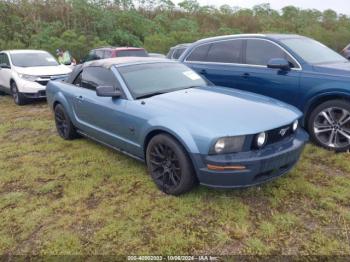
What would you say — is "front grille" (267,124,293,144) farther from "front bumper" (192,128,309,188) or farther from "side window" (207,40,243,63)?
"side window" (207,40,243,63)

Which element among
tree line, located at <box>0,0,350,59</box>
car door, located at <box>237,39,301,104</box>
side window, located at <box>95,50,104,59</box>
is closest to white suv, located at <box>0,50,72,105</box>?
side window, located at <box>95,50,104,59</box>

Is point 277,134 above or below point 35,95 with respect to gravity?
above

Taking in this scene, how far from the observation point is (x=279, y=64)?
5.27 meters

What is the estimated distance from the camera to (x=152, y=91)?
439 cm

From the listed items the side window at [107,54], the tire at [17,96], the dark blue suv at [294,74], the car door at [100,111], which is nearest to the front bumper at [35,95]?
the tire at [17,96]

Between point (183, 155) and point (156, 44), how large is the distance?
18232mm

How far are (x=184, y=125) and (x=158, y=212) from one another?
3.09ft

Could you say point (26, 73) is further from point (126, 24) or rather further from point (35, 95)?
point (126, 24)

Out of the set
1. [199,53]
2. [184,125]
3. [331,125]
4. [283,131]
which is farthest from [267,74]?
[184,125]

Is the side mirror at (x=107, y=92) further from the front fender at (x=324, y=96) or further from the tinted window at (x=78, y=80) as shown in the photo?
the front fender at (x=324, y=96)

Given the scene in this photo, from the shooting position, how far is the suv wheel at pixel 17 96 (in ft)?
30.0

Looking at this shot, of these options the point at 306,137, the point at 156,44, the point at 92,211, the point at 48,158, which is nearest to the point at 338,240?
the point at 306,137

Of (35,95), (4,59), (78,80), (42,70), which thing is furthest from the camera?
(4,59)

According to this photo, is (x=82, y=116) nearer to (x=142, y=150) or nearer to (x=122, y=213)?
(x=142, y=150)
